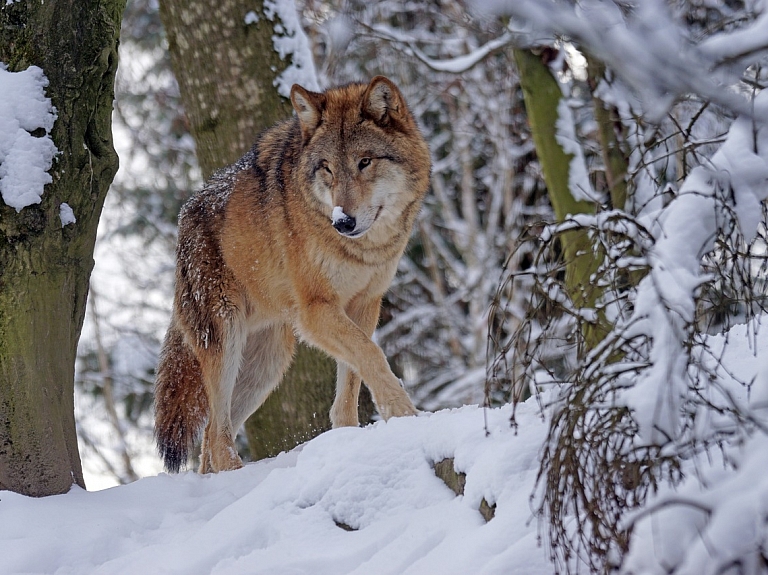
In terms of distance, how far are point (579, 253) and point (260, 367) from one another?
3.64 meters

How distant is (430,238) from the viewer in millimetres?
15008

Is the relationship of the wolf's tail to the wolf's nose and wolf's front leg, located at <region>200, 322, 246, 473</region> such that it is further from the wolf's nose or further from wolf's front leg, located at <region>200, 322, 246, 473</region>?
the wolf's nose

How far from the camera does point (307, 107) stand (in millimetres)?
5340

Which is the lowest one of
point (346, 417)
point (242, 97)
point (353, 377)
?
point (346, 417)

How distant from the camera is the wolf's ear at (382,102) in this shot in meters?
5.31

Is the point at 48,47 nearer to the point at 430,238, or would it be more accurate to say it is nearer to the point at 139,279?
the point at 430,238

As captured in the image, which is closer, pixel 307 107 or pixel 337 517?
pixel 337 517

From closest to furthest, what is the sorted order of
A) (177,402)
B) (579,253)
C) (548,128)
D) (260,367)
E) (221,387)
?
(579,253) < (221,387) < (177,402) < (260,367) < (548,128)

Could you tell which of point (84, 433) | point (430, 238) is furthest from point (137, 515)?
point (84, 433)

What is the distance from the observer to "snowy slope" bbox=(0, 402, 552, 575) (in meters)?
3.10

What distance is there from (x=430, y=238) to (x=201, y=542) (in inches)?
459

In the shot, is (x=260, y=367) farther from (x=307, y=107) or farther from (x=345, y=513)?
(x=345, y=513)

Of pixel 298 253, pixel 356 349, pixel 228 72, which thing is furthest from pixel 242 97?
pixel 356 349

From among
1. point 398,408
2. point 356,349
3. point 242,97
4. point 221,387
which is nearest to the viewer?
point 398,408
